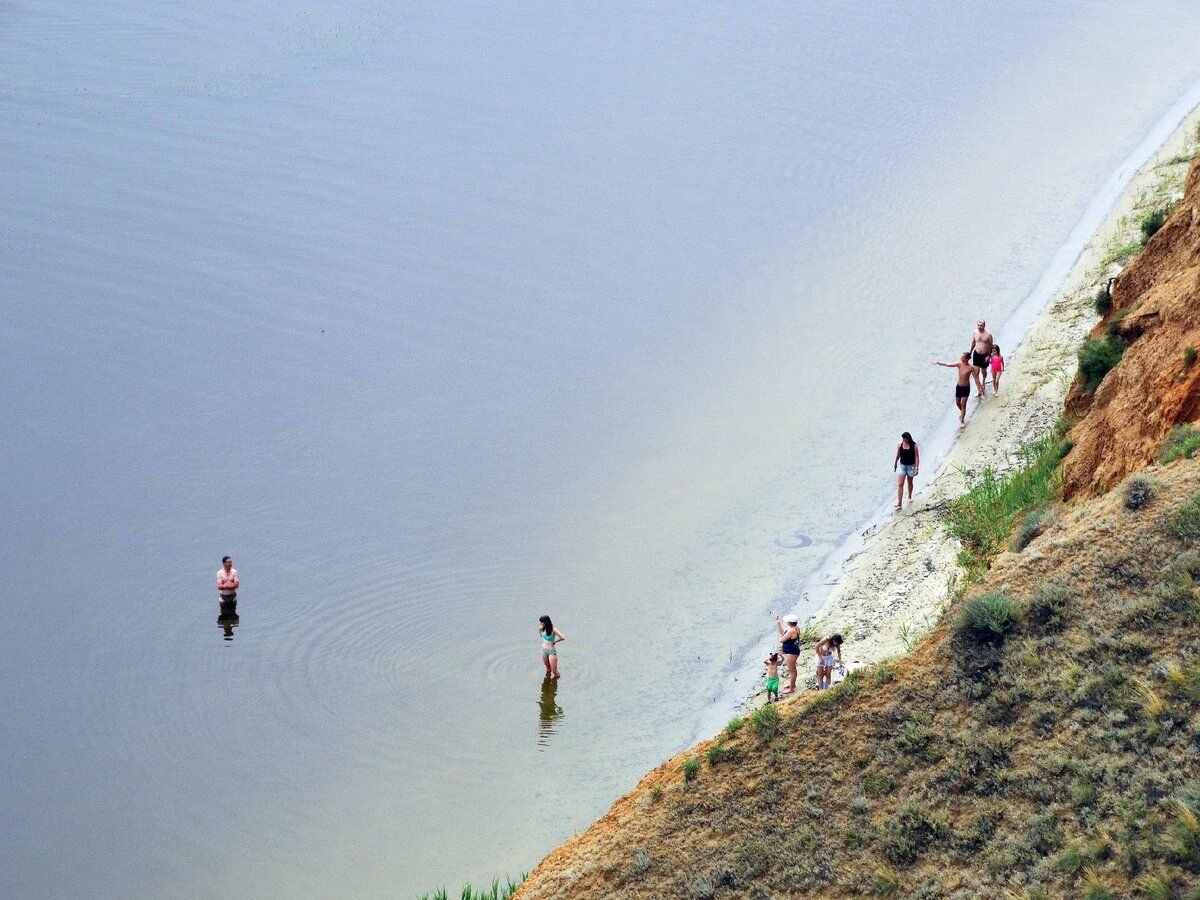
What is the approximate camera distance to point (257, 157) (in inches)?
1561

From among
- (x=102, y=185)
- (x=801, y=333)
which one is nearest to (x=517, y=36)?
(x=102, y=185)

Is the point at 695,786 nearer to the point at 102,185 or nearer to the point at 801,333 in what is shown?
the point at 801,333

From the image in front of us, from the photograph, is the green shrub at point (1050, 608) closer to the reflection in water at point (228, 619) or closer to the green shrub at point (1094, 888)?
the green shrub at point (1094, 888)

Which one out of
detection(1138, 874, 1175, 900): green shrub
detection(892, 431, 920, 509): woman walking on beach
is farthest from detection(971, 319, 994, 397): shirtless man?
detection(1138, 874, 1175, 900): green shrub

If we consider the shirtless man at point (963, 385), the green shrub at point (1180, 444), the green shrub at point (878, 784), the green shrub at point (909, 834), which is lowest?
the green shrub at point (909, 834)

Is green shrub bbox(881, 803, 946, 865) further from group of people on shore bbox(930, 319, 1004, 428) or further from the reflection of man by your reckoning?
group of people on shore bbox(930, 319, 1004, 428)

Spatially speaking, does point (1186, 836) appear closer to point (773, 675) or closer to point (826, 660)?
point (826, 660)

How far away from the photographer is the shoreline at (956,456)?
19578 millimetres

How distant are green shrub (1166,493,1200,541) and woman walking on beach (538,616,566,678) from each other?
→ 354 inches

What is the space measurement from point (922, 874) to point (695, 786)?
2355 millimetres

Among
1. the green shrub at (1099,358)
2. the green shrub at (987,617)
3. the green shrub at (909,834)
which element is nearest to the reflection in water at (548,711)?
the green shrub at (987,617)

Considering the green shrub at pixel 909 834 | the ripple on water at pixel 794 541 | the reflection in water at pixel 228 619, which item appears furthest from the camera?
the ripple on water at pixel 794 541

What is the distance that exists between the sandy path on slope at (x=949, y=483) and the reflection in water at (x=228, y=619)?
8.15 m

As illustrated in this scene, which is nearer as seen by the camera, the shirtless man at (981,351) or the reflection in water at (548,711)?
the reflection in water at (548,711)
